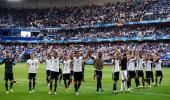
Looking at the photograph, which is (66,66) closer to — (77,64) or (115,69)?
(77,64)

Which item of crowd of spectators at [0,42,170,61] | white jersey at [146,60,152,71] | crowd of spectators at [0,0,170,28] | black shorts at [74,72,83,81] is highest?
crowd of spectators at [0,0,170,28]

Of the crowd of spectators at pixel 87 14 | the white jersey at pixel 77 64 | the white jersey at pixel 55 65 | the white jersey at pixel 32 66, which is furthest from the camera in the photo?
the crowd of spectators at pixel 87 14

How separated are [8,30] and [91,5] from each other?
2496 cm

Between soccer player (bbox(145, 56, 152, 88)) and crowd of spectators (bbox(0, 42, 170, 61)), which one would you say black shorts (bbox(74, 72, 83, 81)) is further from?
crowd of spectators (bbox(0, 42, 170, 61))

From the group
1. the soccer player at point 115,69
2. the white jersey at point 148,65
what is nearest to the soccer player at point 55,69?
the soccer player at point 115,69

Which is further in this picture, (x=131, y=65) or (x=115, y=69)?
(x=131, y=65)

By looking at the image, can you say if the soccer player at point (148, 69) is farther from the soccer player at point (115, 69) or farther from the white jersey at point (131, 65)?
the soccer player at point (115, 69)

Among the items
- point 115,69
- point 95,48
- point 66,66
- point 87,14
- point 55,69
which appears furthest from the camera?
Answer: point 87,14

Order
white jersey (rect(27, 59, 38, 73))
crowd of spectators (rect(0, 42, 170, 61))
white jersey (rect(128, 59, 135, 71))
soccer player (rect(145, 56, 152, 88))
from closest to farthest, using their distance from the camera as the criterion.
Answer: white jersey (rect(27, 59, 38, 73)) → white jersey (rect(128, 59, 135, 71)) → soccer player (rect(145, 56, 152, 88)) → crowd of spectators (rect(0, 42, 170, 61))

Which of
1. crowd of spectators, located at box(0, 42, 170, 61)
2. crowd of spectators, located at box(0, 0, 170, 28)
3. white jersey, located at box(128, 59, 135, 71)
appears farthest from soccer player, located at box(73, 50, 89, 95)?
crowd of spectators, located at box(0, 0, 170, 28)

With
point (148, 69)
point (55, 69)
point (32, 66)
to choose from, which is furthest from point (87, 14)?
point (55, 69)

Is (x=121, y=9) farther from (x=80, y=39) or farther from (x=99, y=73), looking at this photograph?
(x=99, y=73)

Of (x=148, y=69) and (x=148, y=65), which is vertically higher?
(x=148, y=65)

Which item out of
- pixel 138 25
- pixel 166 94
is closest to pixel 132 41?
pixel 138 25
